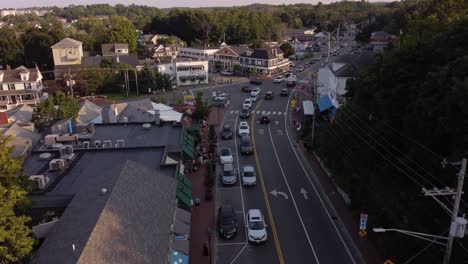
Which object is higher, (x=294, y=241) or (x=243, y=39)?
(x=243, y=39)

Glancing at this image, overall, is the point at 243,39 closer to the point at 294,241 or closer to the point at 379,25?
the point at 379,25

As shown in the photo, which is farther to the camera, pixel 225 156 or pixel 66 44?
pixel 66 44

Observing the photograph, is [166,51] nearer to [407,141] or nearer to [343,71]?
[343,71]

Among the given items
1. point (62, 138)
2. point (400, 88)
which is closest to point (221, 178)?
point (62, 138)

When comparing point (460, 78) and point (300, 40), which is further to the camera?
point (300, 40)

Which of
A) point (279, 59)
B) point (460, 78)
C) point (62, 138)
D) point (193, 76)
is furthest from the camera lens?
point (279, 59)

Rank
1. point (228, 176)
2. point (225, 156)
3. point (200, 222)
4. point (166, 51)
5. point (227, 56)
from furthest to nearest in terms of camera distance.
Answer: point (166, 51)
point (227, 56)
point (225, 156)
point (228, 176)
point (200, 222)

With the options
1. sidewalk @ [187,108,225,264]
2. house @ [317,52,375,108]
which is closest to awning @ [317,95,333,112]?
house @ [317,52,375,108]

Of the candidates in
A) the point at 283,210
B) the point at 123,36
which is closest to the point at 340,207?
the point at 283,210
